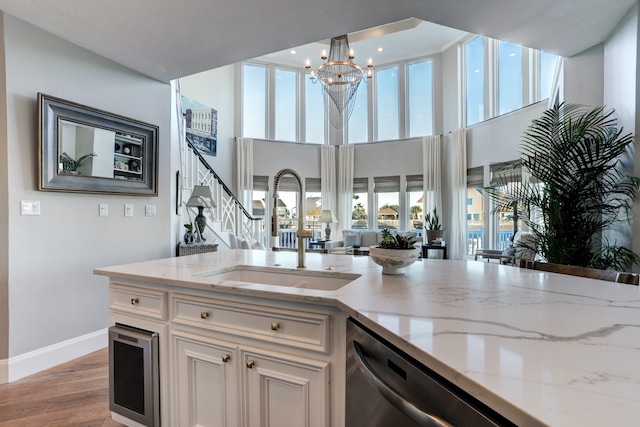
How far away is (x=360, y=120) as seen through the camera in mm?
8328

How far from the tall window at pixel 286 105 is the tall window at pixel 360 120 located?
150cm

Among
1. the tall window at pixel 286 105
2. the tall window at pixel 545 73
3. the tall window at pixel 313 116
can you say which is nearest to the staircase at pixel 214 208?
the tall window at pixel 286 105

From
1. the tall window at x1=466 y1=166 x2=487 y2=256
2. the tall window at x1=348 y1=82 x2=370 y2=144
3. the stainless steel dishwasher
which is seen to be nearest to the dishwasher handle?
the stainless steel dishwasher

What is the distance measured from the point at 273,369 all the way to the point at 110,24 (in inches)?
101

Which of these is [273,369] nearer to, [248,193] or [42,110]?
[42,110]

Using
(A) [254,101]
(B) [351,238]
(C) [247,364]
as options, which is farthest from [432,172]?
(C) [247,364]

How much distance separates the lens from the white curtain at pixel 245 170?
7.59 m

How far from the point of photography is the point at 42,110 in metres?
2.39

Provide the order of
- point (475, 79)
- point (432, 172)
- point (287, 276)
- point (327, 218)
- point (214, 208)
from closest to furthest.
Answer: point (287, 276)
point (214, 208)
point (475, 79)
point (327, 218)
point (432, 172)

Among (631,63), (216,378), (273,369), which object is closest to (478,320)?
(273,369)

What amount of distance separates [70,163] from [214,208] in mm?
2296

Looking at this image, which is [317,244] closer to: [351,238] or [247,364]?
[351,238]

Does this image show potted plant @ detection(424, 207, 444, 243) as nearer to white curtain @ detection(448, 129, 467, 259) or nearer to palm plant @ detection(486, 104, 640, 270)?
white curtain @ detection(448, 129, 467, 259)

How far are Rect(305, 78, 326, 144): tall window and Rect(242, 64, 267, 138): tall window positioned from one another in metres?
1.09
